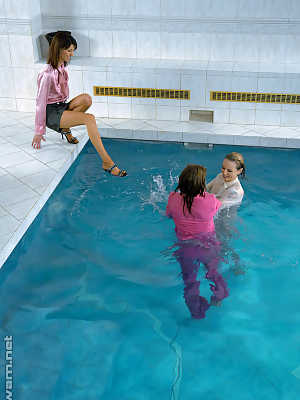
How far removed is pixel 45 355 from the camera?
2.87m

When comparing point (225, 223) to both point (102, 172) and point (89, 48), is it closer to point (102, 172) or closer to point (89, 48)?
point (102, 172)

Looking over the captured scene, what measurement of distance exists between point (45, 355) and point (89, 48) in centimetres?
498

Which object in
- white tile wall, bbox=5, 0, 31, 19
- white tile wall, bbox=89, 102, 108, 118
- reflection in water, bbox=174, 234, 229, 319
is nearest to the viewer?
reflection in water, bbox=174, 234, 229, 319

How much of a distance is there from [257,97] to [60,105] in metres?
2.64

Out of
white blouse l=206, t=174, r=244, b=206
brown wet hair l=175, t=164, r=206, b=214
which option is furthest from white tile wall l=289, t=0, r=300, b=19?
brown wet hair l=175, t=164, r=206, b=214

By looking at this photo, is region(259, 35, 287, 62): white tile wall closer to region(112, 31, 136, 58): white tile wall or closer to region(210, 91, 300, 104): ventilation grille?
region(210, 91, 300, 104): ventilation grille

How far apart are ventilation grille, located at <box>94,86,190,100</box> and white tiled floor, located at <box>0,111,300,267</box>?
1.16 feet

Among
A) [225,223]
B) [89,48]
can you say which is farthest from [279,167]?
[89,48]

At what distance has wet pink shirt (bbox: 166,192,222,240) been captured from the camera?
9.69ft

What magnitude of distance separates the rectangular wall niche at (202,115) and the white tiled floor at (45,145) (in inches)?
6.5

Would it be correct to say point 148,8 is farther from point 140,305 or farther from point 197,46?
point 140,305

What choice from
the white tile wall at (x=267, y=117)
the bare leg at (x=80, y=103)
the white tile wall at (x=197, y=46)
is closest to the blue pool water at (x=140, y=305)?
the bare leg at (x=80, y=103)

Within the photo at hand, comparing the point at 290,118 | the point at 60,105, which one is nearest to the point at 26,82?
the point at 60,105

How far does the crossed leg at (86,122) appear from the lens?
190 inches
